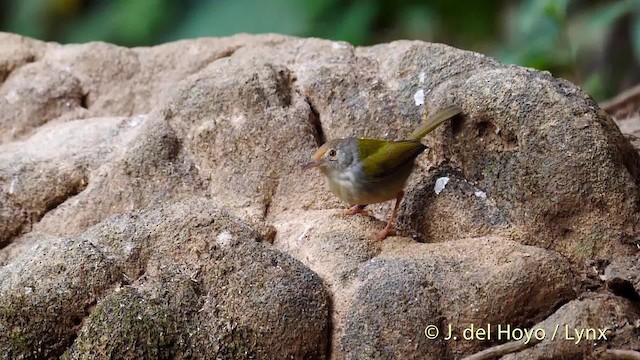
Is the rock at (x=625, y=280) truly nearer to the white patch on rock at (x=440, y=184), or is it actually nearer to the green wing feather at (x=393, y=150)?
the white patch on rock at (x=440, y=184)

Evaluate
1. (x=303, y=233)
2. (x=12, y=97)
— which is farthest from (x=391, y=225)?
(x=12, y=97)

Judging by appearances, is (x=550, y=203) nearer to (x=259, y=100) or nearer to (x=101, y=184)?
(x=259, y=100)

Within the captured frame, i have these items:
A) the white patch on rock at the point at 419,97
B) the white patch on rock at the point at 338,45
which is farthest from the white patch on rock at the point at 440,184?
the white patch on rock at the point at 338,45

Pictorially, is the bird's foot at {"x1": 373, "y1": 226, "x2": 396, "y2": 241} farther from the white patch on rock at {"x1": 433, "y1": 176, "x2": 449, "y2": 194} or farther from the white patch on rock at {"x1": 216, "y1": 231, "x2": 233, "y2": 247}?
the white patch on rock at {"x1": 216, "y1": 231, "x2": 233, "y2": 247}

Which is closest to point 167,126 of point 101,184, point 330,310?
point 101,184

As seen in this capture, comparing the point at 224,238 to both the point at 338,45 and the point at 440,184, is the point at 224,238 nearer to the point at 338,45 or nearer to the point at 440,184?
the point at 440,184

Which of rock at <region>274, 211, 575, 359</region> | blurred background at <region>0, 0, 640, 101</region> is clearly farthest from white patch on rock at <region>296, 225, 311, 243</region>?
blurred background at <region>0, 0, 640, 101</region>
